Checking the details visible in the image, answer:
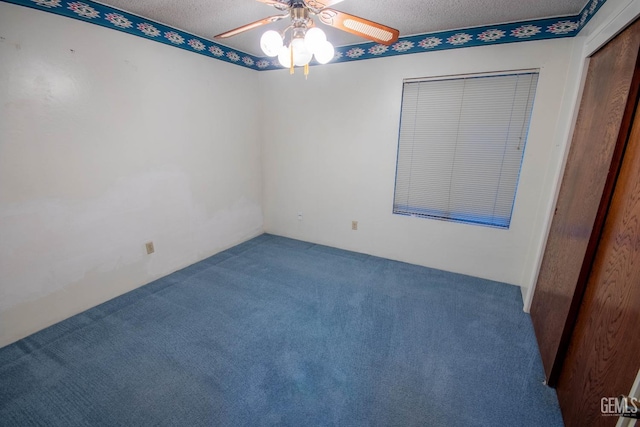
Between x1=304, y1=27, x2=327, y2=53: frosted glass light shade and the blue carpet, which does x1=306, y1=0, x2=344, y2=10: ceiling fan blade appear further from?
the blue carpet

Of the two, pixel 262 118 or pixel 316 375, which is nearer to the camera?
pixel 316 375

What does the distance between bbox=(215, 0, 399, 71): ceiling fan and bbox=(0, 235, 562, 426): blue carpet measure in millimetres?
1828

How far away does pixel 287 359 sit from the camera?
5.85ft

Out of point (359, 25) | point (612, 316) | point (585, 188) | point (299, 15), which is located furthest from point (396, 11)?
A: point (612, 316)

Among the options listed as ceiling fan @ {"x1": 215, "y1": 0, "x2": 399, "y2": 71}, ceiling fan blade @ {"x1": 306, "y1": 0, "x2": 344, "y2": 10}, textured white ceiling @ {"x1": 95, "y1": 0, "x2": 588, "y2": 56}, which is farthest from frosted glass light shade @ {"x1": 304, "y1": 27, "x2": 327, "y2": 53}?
textured white ceiling @ {"x1": 95, "y1": 0, "x2": 588, "y2": 56}

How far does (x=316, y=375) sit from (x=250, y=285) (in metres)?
1.24

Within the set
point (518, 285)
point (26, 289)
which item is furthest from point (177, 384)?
point (518, 285)

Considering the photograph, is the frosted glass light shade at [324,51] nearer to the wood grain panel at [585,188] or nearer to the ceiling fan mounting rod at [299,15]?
the ceiling fan mounting rod at [299,15]

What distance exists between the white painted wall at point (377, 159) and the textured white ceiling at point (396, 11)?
25cm

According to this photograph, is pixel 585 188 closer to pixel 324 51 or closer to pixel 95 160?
pixel 324 51

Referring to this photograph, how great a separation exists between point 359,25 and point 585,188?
1576 mm

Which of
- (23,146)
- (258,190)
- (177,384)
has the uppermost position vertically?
(23,146)

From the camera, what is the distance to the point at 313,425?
54.0 inches

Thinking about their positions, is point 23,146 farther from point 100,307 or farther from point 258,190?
point 258,190
